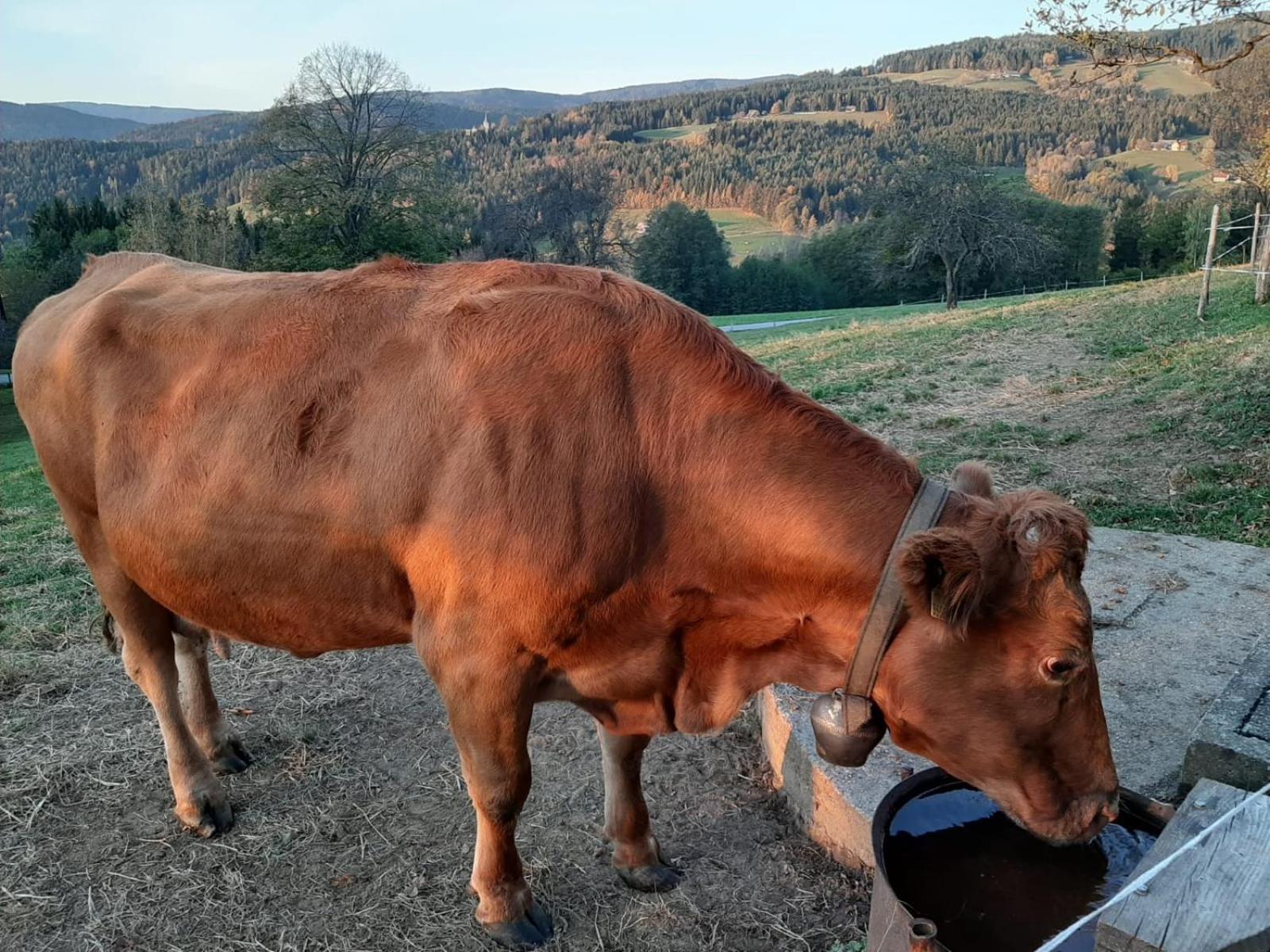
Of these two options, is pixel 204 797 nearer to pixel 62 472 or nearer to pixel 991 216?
pixel 62 472

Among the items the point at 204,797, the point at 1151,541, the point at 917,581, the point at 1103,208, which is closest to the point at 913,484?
the point at 917,581

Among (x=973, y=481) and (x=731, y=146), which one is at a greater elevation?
(x=731, y=146)

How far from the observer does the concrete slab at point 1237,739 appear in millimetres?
2865

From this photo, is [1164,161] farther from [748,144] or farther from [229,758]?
[229,758]

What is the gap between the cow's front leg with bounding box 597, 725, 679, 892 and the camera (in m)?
3.51

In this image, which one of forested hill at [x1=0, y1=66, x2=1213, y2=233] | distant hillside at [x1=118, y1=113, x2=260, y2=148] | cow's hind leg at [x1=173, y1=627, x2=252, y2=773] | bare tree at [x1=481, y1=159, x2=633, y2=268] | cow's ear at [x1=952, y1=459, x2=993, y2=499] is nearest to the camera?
cow's ear at [x1=952, y1=459, x2=993, y2=499]

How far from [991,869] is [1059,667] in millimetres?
1003

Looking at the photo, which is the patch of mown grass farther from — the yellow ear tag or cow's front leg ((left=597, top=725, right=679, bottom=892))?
the yellow ear tag

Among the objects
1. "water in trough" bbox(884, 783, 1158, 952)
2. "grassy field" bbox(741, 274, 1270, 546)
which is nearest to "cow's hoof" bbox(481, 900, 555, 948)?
"water in trough" bbox(884, 783, 1158, 952)

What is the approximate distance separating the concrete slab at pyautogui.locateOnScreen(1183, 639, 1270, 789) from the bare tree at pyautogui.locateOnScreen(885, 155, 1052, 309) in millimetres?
39202

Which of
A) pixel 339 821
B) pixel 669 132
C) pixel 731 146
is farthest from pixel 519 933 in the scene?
pixel 669 132

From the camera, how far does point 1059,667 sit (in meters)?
2.31

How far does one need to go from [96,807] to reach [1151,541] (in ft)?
20.9

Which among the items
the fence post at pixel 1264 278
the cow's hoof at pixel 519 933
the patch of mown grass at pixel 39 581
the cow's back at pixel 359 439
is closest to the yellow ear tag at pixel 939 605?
the cow's back at pixel 359 439
